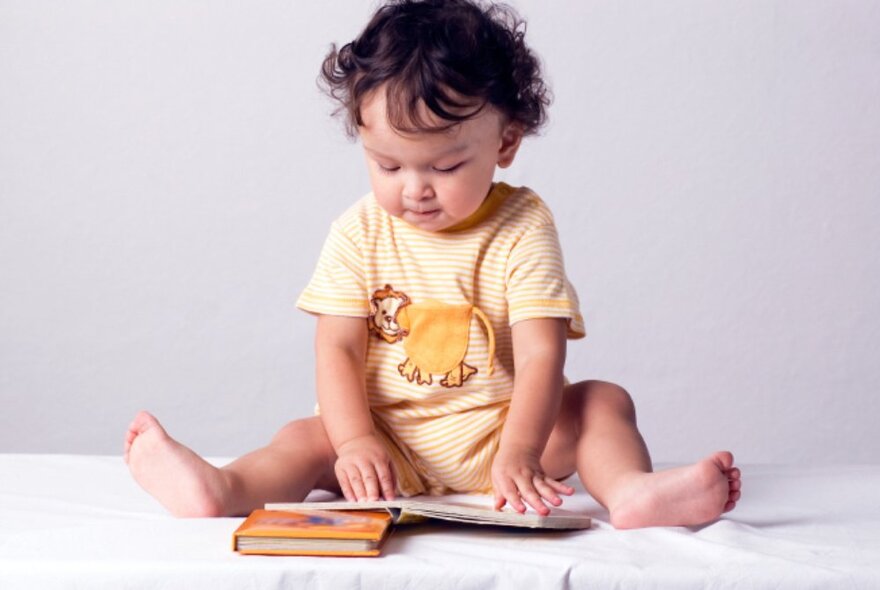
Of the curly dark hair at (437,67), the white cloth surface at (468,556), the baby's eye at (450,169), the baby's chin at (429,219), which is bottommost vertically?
the white cloth surface at (468,556)

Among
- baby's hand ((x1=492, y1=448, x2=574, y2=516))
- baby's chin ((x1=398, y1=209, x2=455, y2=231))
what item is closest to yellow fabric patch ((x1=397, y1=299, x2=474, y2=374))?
baby's chin ((x1=398, y1=209, x2=455, y2=231))

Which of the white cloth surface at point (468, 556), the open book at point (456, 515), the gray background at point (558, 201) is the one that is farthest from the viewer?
the gray background at point (558, 201)

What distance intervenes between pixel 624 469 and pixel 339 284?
535mm

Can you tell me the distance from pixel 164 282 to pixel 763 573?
2.14 meters

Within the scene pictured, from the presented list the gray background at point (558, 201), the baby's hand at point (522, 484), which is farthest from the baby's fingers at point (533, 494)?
the gray background at point (558, 201)

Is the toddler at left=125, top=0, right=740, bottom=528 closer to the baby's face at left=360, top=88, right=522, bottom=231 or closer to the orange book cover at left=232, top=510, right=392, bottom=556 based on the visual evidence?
the baby's face at left=360, top=88, right=522, bottom=231

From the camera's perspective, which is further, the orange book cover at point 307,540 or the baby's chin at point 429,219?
the baby's chin at point 429,219

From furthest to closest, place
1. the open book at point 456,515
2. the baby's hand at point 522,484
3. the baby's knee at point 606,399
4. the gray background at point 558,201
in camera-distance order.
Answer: the gray background at point 558,201 → the baby's knee at point 606,399 → the baby's hand at point 522,484 → the open book at point 456,515

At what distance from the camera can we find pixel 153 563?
1.46 meters

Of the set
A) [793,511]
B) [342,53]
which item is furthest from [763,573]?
[342,53]

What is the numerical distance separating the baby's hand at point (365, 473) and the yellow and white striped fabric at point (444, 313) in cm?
15

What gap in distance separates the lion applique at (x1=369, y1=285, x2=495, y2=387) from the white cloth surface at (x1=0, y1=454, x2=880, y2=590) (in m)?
0.31

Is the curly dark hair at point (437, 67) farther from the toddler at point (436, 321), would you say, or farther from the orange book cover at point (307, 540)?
the orange book cover at point (307, 540)

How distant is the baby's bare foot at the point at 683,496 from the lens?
161cm
